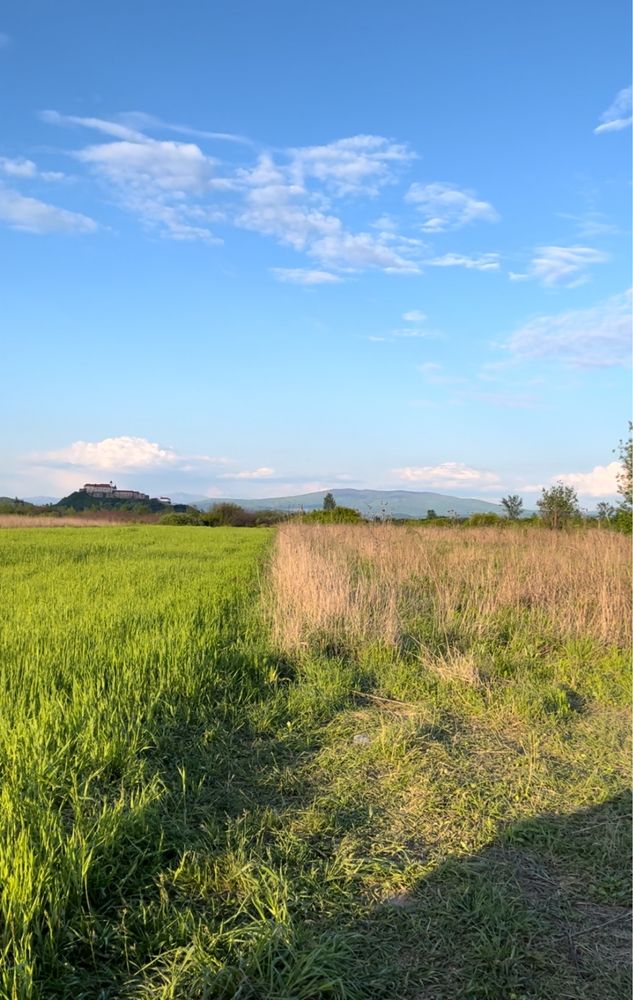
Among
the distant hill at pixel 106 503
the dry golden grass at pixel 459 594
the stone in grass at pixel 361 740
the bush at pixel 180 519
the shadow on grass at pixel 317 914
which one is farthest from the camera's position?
the distant hill at pixel 106 503

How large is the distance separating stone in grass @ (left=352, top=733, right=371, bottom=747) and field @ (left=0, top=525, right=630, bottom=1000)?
30 mm

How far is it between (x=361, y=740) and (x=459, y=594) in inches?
187

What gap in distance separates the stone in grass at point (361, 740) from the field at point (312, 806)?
3 cm

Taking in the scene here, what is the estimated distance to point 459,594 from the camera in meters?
8.41

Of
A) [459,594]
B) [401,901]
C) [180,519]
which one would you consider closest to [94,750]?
[401,901]

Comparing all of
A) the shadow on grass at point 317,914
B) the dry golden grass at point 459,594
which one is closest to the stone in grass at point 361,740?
the shadow on grass at point 317,914

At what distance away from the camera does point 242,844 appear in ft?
8.68

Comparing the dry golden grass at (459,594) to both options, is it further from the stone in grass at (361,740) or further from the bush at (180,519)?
the bush at (180,519)

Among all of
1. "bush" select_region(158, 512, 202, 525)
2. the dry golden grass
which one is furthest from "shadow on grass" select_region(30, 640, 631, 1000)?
"bush" select_region(158, 512, 202, 525)

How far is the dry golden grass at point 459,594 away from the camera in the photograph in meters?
6.26

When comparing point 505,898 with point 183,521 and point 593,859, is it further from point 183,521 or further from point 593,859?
point 183,521

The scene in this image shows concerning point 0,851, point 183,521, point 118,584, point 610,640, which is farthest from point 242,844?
point 183,521

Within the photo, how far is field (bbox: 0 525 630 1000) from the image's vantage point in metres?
2.06

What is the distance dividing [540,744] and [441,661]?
1.35 metres
